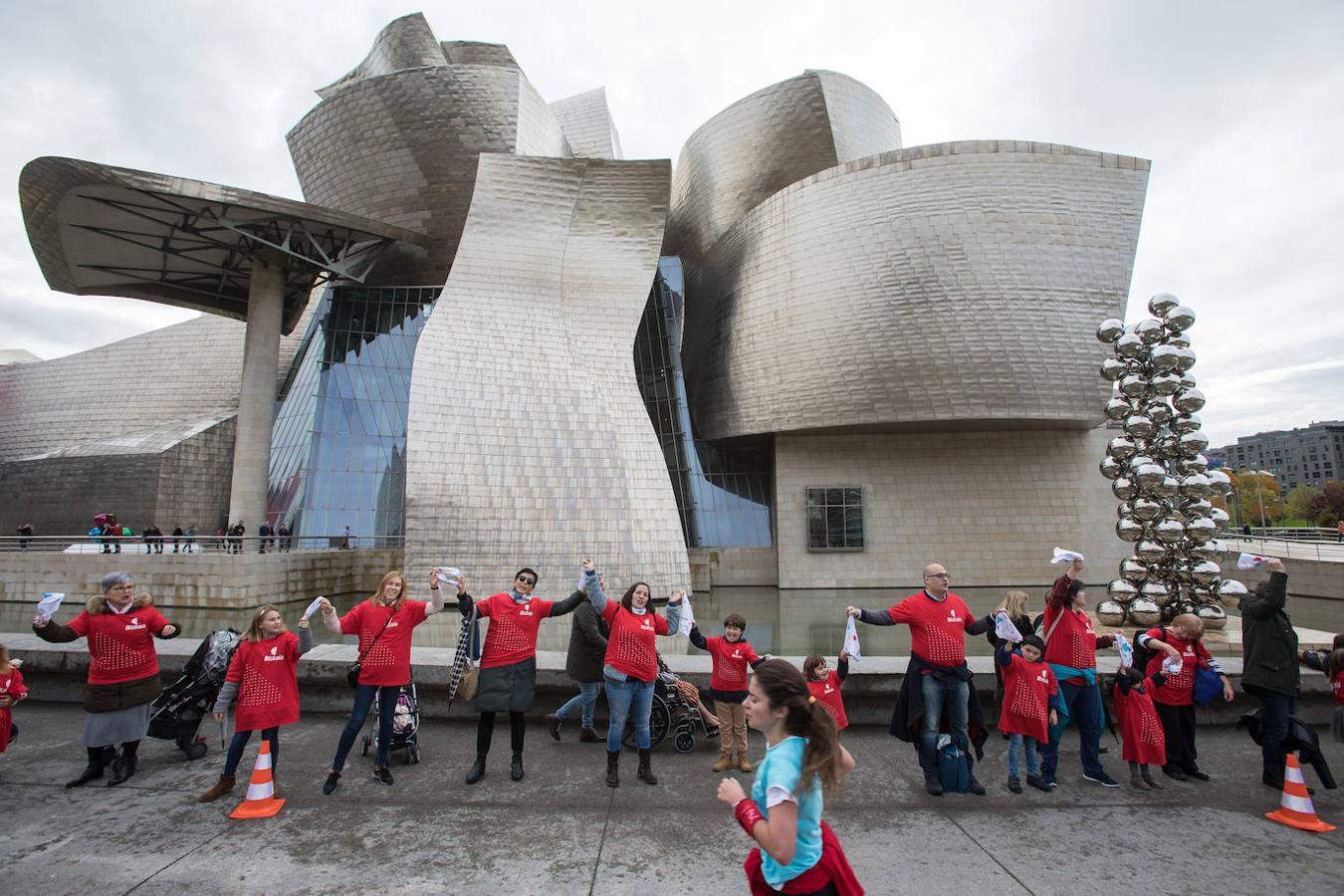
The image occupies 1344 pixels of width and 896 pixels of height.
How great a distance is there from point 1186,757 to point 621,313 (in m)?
15.4

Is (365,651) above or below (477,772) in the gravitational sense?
above

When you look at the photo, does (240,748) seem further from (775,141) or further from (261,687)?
(775,141)

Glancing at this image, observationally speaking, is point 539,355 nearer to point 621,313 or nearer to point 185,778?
point 621,313

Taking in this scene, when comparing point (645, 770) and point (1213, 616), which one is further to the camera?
point (1213, 616)

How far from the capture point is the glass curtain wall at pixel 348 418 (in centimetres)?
1823

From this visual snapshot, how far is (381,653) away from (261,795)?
1007 mm

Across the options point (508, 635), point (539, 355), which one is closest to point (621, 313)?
point (539, 355)

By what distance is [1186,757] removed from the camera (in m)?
4.65

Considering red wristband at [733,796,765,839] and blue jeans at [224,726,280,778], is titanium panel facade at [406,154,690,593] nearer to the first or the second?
blue jeans at [224,726,280,778]

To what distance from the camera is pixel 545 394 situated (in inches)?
631

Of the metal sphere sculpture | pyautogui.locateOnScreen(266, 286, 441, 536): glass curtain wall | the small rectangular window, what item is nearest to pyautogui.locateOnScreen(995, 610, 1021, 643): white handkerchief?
the metal sphere sculpture

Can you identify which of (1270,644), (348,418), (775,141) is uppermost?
(775,141)

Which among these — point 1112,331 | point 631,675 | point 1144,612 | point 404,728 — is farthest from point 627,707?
point 1112,331

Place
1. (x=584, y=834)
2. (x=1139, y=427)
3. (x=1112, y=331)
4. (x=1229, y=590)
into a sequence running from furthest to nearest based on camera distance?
(x=1112, y=331)
(x=1139, y=427)
(x=1229, y=590)
(x=584, y=834)
